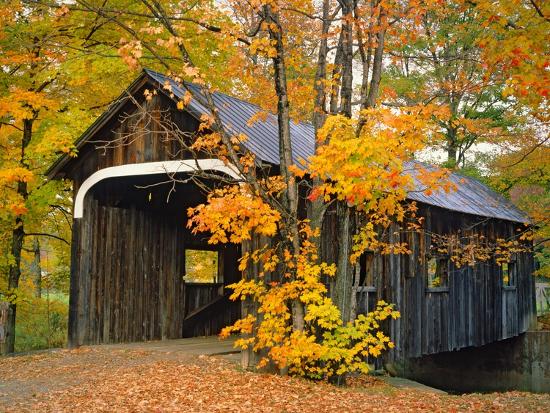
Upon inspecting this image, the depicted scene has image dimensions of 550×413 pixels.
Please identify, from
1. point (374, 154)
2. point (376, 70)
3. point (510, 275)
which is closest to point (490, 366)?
point (510, 275)

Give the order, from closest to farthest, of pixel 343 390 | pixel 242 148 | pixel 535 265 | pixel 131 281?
pixel 343 390, pixel 242 148, pixel 131 281, pixel 535 265

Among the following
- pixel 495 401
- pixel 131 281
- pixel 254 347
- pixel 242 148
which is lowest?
pixel 495 401

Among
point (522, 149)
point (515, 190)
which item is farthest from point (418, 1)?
point (515, 190)

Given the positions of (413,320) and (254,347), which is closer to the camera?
(254,347)

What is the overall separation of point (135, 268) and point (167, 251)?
120 cm

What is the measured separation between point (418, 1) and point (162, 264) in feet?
30.3

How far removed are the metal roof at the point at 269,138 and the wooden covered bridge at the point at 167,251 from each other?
0.05 metres

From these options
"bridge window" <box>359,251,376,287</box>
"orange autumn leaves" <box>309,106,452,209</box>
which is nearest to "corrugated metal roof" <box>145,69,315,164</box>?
"orange autumn leaves" <box>309,106,452,209</box>

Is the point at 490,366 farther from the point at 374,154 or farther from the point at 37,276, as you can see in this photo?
the point at 374,154

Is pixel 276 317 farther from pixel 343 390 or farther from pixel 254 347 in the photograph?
pixel 343 390

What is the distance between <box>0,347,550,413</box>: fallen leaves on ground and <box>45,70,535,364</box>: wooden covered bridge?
2484 mm

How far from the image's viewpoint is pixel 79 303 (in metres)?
14.5

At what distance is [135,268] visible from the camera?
15.8 m

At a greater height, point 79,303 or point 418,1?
point 418,1
